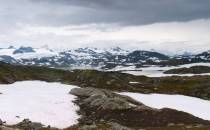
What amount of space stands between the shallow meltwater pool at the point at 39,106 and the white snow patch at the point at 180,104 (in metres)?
16.2

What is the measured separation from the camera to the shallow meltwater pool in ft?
200

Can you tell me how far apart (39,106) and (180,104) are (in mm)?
30796

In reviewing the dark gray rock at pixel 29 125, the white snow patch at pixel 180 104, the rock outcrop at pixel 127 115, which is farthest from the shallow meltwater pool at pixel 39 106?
the white snow patch at pixel 180 104

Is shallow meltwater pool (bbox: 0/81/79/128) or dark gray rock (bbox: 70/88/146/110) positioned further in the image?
dark gray rock (bbox: 70/88/146/110)

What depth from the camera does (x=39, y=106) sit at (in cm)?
6906

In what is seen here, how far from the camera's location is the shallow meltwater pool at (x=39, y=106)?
60844mm

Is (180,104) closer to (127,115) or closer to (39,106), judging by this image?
(127,115)

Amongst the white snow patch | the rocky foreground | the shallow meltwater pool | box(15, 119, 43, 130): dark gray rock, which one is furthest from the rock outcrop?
box(15, 119, 43, 130): dark gray rock

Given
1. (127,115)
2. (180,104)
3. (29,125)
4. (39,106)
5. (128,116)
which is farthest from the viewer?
(180,104)

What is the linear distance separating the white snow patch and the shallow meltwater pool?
16.2 metres

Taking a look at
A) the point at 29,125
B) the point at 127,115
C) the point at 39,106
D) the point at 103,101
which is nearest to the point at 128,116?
the point at 127,115

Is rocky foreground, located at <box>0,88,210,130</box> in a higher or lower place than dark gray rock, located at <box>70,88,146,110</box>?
lower

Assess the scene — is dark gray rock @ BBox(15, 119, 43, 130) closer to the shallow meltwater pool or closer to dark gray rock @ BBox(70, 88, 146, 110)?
the shallow meltwater pool

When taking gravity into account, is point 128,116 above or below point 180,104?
above
